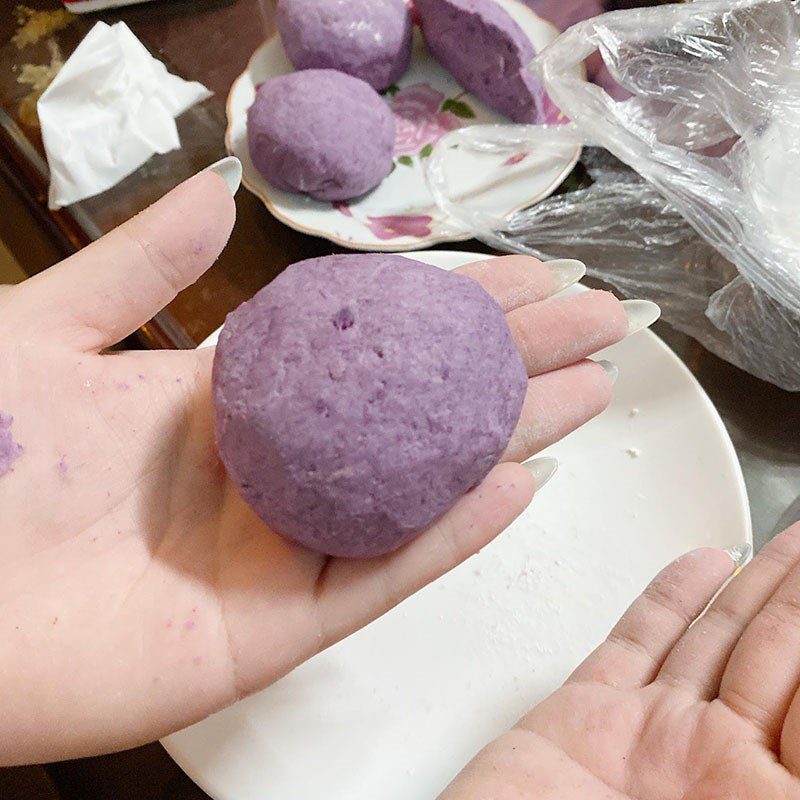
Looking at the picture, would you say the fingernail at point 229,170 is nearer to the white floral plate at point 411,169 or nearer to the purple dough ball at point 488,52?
the white floral plate at point 411,169

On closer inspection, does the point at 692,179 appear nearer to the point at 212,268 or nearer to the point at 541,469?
the point at 541,469

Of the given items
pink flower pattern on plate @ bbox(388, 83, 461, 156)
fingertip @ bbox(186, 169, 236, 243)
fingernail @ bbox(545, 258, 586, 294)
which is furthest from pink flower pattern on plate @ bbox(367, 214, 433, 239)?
fingertip @ bbox(186, 169, 236, 243)

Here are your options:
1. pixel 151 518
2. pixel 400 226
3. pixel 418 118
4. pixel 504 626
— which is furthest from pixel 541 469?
pixel 418 118

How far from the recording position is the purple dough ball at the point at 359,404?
2.36 ft

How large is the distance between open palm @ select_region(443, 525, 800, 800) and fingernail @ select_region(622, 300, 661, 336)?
1.08ft

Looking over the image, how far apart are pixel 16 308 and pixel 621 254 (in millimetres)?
940

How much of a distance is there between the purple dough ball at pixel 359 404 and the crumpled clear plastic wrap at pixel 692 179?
1.81ft

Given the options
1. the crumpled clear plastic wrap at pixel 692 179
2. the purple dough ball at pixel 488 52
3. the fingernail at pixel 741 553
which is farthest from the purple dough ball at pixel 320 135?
the fingernail at pixel 741 553

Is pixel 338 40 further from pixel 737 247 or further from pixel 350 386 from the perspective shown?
pixel 350 386

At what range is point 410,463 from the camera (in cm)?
73

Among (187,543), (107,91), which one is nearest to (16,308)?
(187,543)

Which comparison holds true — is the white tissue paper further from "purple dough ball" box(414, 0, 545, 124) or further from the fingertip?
the fingertip

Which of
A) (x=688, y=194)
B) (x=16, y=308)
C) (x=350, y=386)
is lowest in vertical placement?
(x=688, y=194)

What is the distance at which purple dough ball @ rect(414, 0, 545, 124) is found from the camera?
145cm
